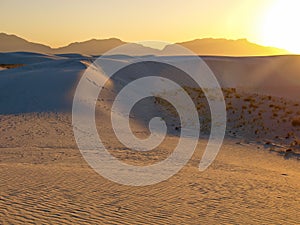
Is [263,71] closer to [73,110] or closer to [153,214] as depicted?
[73,110]

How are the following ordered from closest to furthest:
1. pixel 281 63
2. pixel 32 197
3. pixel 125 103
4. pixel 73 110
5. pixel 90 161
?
pixel 32 197 → pixel 90 161 → pixel 73 110 → pixel 125 103 → pixel 281 63

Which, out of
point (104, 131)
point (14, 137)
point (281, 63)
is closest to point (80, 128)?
point (104, 131)

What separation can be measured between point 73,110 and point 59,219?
15.6 m

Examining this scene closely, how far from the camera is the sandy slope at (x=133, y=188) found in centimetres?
803

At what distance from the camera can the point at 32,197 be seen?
8.73 m

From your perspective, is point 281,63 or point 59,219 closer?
point 59,219

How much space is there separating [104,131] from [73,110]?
4879 mm

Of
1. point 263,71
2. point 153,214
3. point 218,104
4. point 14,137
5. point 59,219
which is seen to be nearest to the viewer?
point 59,219

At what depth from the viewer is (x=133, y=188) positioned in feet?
33.0

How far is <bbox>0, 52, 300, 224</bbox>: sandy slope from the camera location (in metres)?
8.03

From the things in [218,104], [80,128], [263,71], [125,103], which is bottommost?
[80,128]

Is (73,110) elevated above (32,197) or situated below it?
above

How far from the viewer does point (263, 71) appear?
59562 mm

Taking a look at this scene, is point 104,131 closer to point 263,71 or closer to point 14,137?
point 14,137
